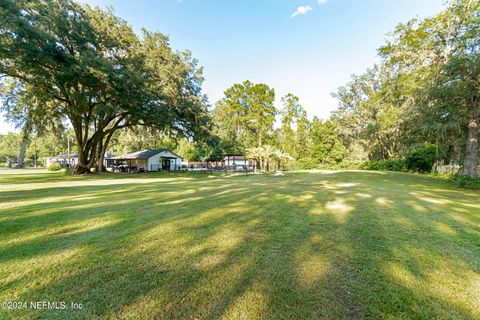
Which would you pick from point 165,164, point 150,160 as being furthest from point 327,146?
point 150,160

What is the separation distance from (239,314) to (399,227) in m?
3.39

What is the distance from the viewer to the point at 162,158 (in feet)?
87.6

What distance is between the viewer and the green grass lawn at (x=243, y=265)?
160 centimetres

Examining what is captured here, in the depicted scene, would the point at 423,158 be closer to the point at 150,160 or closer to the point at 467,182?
the point at 467,182

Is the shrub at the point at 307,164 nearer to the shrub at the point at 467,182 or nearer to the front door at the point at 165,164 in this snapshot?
the front door at the point at 165,164

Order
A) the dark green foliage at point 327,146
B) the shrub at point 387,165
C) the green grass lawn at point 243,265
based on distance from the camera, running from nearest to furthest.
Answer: the green grass lawn at point 243,265
the shrub at point 387,165
the dark green foliage at point 327,146

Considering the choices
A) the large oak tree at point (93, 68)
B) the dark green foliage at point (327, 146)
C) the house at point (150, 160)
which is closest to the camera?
the large oak tree at point (93, 68)

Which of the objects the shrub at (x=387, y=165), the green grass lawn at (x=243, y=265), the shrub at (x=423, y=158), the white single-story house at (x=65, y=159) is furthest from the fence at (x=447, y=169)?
the white single-story house at (x=65, y=159)

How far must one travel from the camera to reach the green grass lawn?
1.60 metres

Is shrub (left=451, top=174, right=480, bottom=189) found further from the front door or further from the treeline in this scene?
the front door

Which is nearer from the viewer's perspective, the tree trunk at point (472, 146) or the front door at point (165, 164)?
the tree trunk at point (472, 146)

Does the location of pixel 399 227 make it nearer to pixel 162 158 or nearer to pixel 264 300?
pixel 264 300

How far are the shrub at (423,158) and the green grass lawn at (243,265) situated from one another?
17.9m

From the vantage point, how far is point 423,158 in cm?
1780
